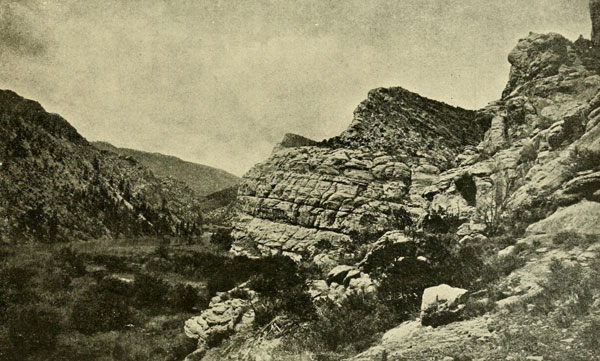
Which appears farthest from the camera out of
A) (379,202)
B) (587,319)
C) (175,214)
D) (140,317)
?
(175,214)

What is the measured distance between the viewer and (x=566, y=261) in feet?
39.6

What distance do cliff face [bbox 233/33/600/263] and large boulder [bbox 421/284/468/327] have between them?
679 centimetres

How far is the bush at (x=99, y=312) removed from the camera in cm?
1945

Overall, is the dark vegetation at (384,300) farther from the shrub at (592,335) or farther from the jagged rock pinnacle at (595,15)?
the jagged rock pinnacle at (595,15)

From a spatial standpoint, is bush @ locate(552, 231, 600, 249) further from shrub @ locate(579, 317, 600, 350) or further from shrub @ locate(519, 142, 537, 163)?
shrub @ locate(519, 142, 537, 163)

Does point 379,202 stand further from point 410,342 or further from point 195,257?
point 410,342

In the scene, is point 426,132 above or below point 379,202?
above

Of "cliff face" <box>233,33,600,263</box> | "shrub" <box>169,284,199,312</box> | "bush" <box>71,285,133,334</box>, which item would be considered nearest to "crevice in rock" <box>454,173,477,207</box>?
"cliff face" <box>233,33,600,263</box>

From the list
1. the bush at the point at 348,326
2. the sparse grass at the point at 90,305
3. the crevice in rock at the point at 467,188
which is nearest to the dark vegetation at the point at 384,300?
the bush at the point at 348,326

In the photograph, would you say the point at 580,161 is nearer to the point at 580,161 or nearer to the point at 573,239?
the point at 580,161

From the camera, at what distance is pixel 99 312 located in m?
20.4

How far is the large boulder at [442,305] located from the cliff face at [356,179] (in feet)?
43.3

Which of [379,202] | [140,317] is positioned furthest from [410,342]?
[379,202]

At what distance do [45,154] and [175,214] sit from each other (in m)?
21.3
